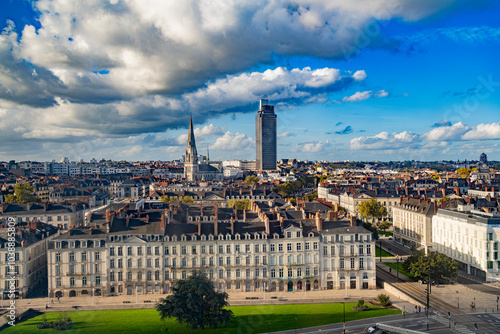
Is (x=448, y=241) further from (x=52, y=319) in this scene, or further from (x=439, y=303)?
(x=52, y=319)

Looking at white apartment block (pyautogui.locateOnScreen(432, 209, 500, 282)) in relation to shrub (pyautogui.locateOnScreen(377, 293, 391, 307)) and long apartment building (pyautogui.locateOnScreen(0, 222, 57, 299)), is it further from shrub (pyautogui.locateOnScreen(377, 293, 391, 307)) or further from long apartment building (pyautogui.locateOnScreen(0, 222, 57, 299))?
long apartment building (pyautogui.locateOnScreen(0, 222, 57, 299))

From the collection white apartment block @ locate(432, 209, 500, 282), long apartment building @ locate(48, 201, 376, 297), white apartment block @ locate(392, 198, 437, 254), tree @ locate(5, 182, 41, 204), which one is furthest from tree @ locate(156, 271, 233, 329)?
tree @ locate(5, 182, 41, 204)

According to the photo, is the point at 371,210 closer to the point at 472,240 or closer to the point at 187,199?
the point at 472,240

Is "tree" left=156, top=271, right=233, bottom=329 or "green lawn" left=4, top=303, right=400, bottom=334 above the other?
"tree" left=156, top=271, right=233, bottom=329

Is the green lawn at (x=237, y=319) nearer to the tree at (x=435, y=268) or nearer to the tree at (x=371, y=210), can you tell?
the tree at (x=435, y=268)

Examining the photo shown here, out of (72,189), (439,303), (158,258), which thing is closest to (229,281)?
(158,258)

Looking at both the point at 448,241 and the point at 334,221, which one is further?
the point at 448,241
